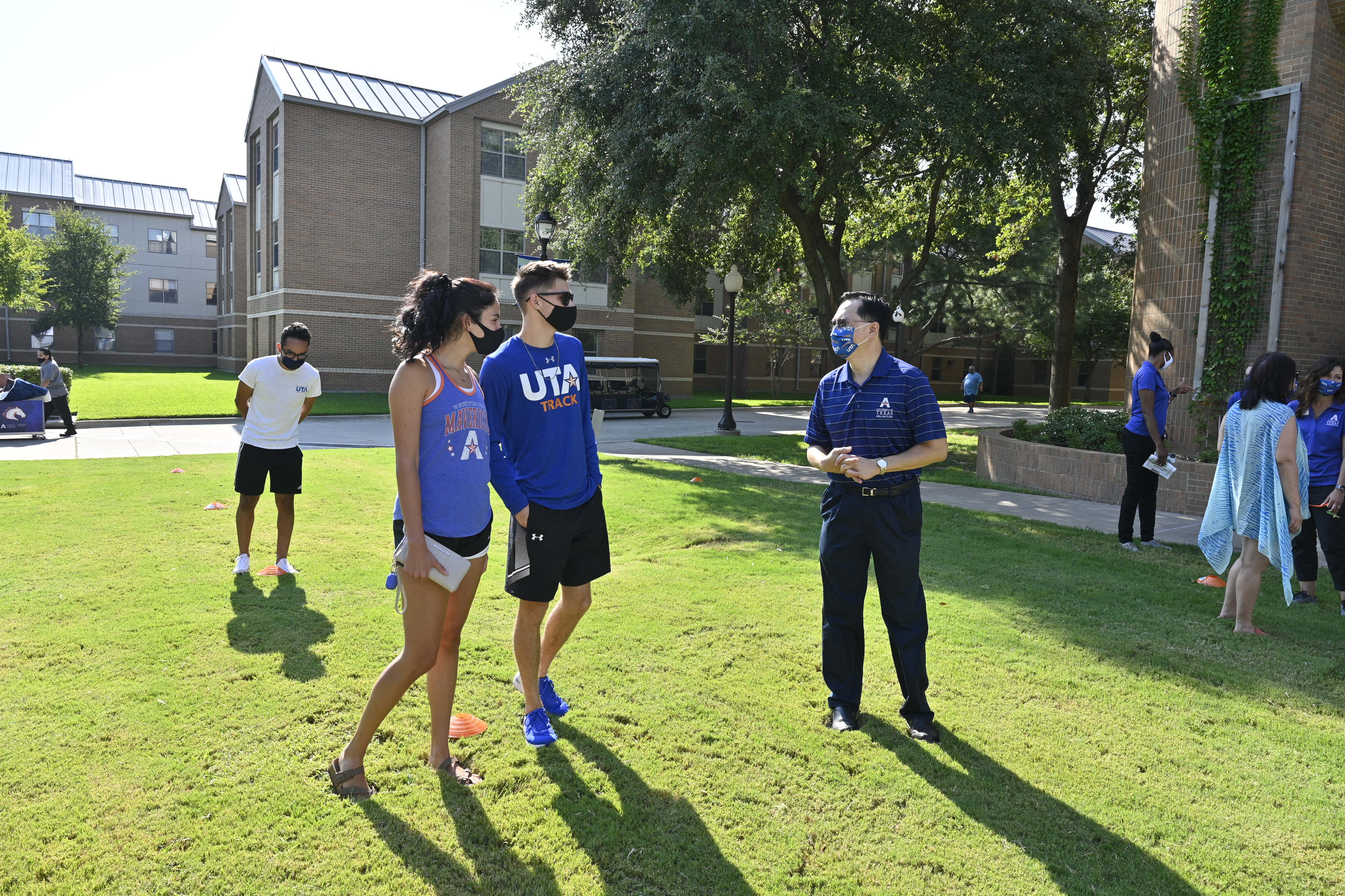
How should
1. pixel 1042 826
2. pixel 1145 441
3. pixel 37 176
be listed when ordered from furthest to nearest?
pixel 37 176, pixel 1145 441, pixel 1042 826

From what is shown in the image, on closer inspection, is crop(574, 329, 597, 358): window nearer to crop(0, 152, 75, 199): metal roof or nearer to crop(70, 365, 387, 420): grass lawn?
crop(70, 365, 387, 420): grass lawn

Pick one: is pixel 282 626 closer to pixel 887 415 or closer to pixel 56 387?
pixel 887 415

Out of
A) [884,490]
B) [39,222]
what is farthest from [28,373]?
[39,222]

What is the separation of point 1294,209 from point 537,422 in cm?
1205

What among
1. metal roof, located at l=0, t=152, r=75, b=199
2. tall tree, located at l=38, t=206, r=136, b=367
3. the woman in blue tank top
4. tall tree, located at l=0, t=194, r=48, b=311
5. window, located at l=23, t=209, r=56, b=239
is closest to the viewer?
the woman in blue tank top

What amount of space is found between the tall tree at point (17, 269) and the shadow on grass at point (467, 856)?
39.2m

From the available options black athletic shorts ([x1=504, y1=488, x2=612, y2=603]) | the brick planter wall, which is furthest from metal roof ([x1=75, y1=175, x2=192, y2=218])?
black athletic shorts ([x1=504, y1=488, x2=612, y2=603])

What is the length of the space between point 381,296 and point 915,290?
23.0 metres

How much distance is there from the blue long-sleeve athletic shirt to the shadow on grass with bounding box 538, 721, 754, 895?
1.13 m

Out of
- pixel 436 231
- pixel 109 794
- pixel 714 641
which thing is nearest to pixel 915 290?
pixel 436 231

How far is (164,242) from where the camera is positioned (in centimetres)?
5572

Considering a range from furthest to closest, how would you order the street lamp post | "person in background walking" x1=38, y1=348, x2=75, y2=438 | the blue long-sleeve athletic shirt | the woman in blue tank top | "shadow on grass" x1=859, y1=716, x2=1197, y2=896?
the street lamp post → "person in background walking" x1=38, y1=348, x2=75, y2=438 → the blue long-sleeve athletic shirt → the woman in blue tank top → "shadow on grass" x1=859, y1=716, x2=1197, y2=896

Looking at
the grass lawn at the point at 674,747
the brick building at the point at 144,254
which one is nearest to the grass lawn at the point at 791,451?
the grass lawn at the point at 674,747

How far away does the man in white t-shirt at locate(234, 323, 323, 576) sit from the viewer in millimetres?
6105
